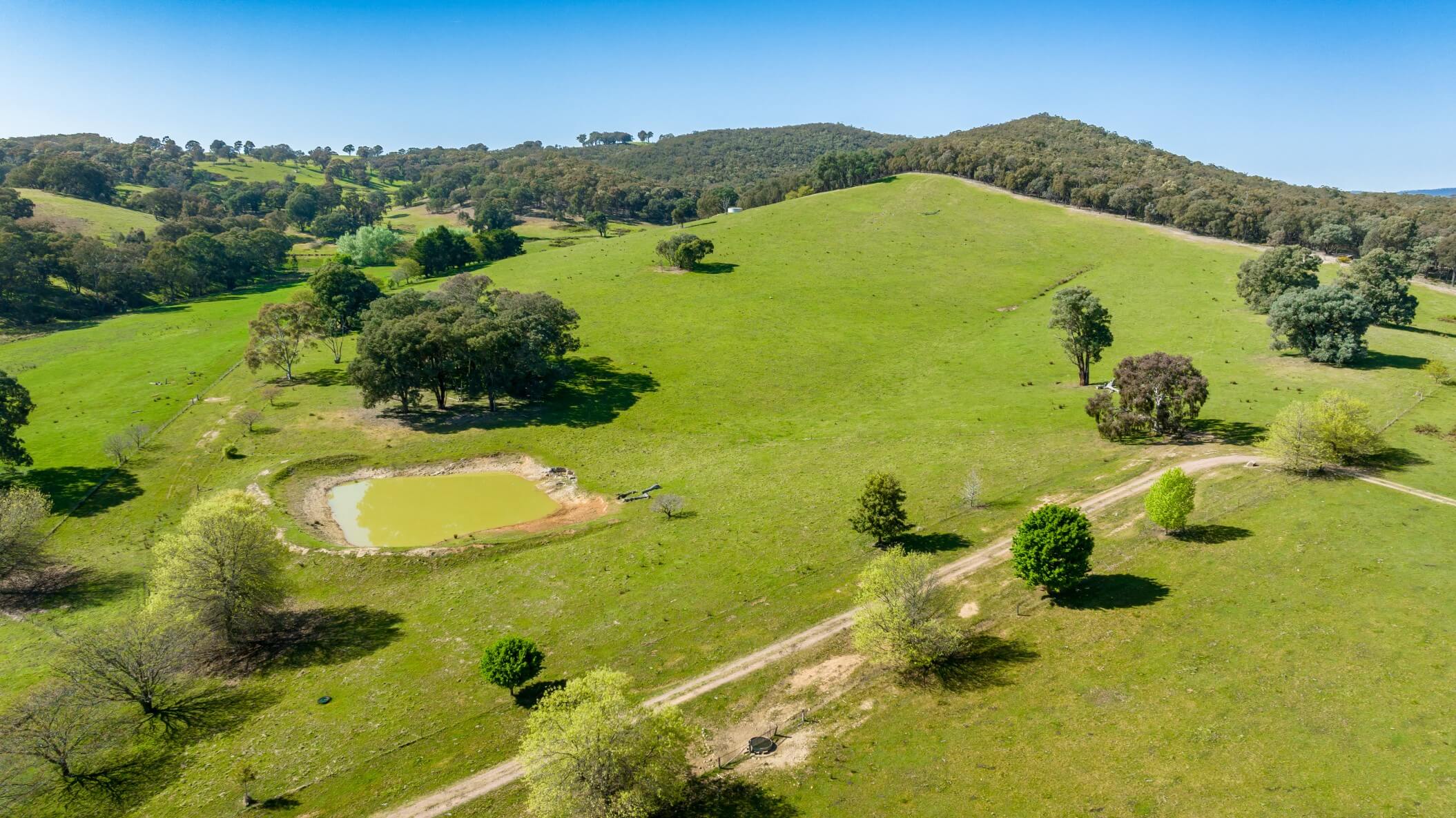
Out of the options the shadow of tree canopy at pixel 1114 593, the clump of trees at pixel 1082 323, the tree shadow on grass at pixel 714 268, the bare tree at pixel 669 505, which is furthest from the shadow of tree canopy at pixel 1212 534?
the tree shadow on grass at pixel 714 268

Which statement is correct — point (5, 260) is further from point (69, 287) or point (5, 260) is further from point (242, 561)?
point (242, 561)

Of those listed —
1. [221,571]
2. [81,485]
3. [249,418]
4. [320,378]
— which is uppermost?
[320,378]

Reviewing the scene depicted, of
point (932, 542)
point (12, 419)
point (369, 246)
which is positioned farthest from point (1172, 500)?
point (369, 246)

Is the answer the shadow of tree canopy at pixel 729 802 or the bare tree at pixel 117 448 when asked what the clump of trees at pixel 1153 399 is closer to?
the shadow of tree canopy at pixel 729 802

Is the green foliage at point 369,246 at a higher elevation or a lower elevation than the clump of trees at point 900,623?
higher

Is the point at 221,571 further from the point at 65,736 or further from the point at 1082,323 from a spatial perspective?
the point at 1082,323

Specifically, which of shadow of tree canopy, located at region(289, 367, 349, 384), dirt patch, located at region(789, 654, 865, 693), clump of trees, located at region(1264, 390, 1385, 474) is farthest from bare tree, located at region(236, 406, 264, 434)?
clump of trees, located at region(1264, 390, 1385, 474)

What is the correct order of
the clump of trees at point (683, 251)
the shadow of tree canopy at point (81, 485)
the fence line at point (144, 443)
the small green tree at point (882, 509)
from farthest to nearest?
the clump of trees at point (683, 251) < the shadow of tree canopy at point (81, 485) < the fence line at point (144, 443) < the small green tree at point (882, 509)
